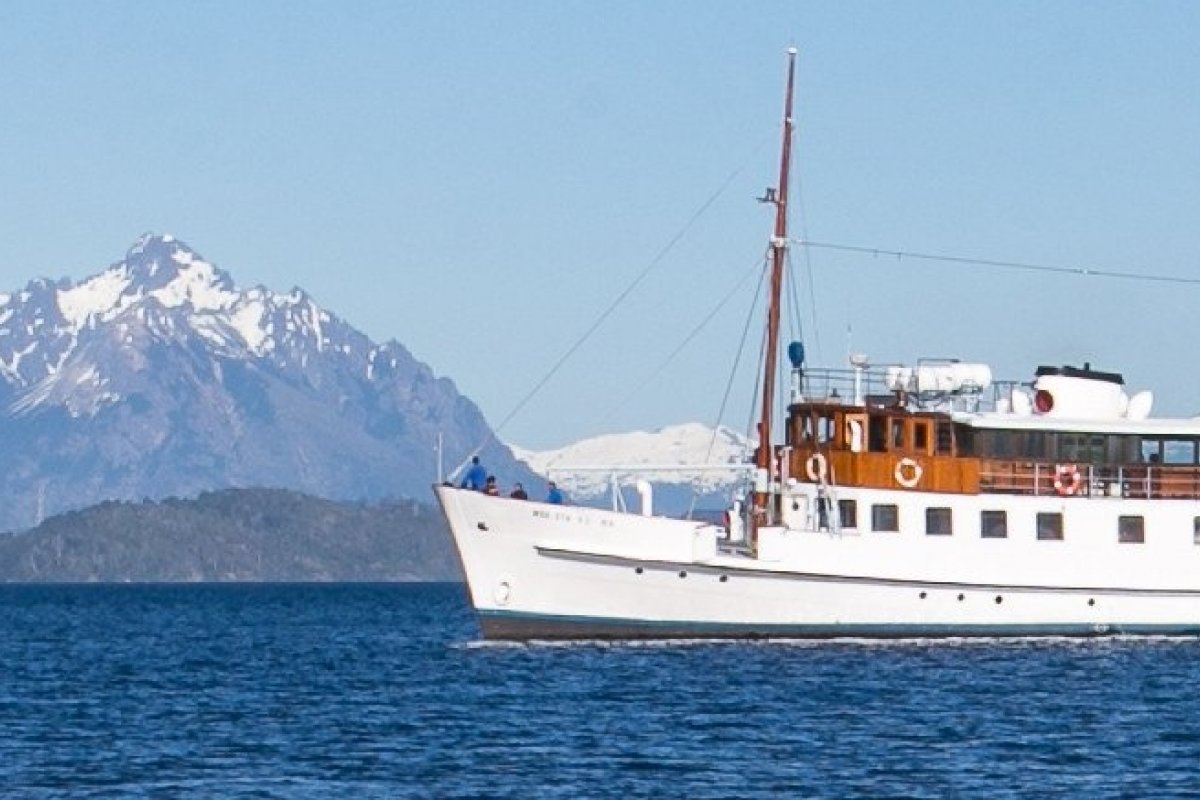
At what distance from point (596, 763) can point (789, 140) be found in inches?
1055

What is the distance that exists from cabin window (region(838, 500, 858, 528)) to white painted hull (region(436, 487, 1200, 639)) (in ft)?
1.25

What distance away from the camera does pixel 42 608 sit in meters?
167

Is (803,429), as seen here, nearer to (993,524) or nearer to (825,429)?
(825,429)

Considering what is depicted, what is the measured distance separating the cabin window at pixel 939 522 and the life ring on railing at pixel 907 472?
2.64 ft

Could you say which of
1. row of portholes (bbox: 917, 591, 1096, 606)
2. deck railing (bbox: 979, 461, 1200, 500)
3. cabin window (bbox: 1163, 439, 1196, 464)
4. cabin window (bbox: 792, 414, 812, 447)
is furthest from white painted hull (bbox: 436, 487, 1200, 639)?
cabin window (bbox: 1163, 439, 1196, 464)

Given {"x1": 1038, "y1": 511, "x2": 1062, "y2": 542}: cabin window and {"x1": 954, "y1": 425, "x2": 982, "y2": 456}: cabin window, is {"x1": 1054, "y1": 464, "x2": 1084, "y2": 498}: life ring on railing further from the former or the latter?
{"x1": 954, "y1": 425, "x2": 982, "y2": 456}: cabin window

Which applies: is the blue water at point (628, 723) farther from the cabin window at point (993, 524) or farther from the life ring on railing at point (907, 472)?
the life ring on railing at point (907, 472)

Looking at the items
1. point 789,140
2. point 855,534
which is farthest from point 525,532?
point 789,140

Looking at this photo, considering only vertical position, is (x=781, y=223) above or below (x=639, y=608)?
above

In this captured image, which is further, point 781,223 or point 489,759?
point 781,223

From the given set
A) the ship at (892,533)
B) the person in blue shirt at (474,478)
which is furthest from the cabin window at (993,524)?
the person in blue shirt at (474,478)

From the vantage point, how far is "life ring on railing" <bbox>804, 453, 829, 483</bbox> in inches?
2463

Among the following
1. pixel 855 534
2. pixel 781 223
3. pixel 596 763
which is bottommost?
pixel 596 763

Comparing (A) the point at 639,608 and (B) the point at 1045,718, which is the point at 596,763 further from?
(A) the point at 639,608
